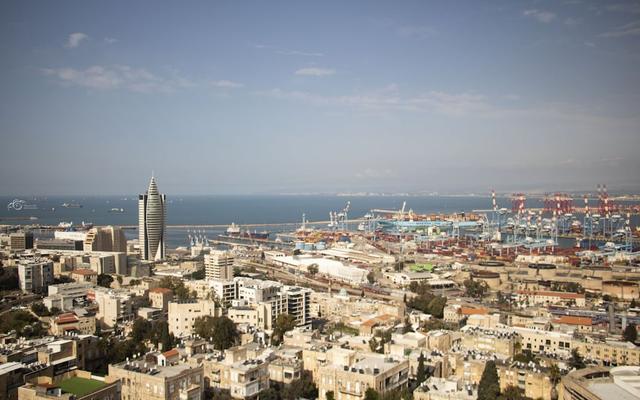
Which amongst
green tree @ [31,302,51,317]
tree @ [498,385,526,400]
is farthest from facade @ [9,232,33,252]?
tree @ [498,385,526,400]

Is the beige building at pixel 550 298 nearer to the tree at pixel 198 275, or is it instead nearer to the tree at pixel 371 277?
the tree at pixel 371 277

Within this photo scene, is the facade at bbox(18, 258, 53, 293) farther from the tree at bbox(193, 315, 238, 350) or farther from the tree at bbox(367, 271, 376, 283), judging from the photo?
the tree at bbox(367, 271, 376, 283)

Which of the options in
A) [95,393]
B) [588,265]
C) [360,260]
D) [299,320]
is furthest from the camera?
[360,260]

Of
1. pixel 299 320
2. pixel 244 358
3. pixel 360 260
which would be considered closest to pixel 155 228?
pixel 360 260

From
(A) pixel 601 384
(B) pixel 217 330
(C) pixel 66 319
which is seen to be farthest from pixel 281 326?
(A) pixel 601 384

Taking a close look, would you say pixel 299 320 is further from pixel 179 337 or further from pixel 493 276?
pixel 493 276

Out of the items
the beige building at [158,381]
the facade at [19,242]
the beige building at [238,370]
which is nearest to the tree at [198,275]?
the facade at [19,242]
